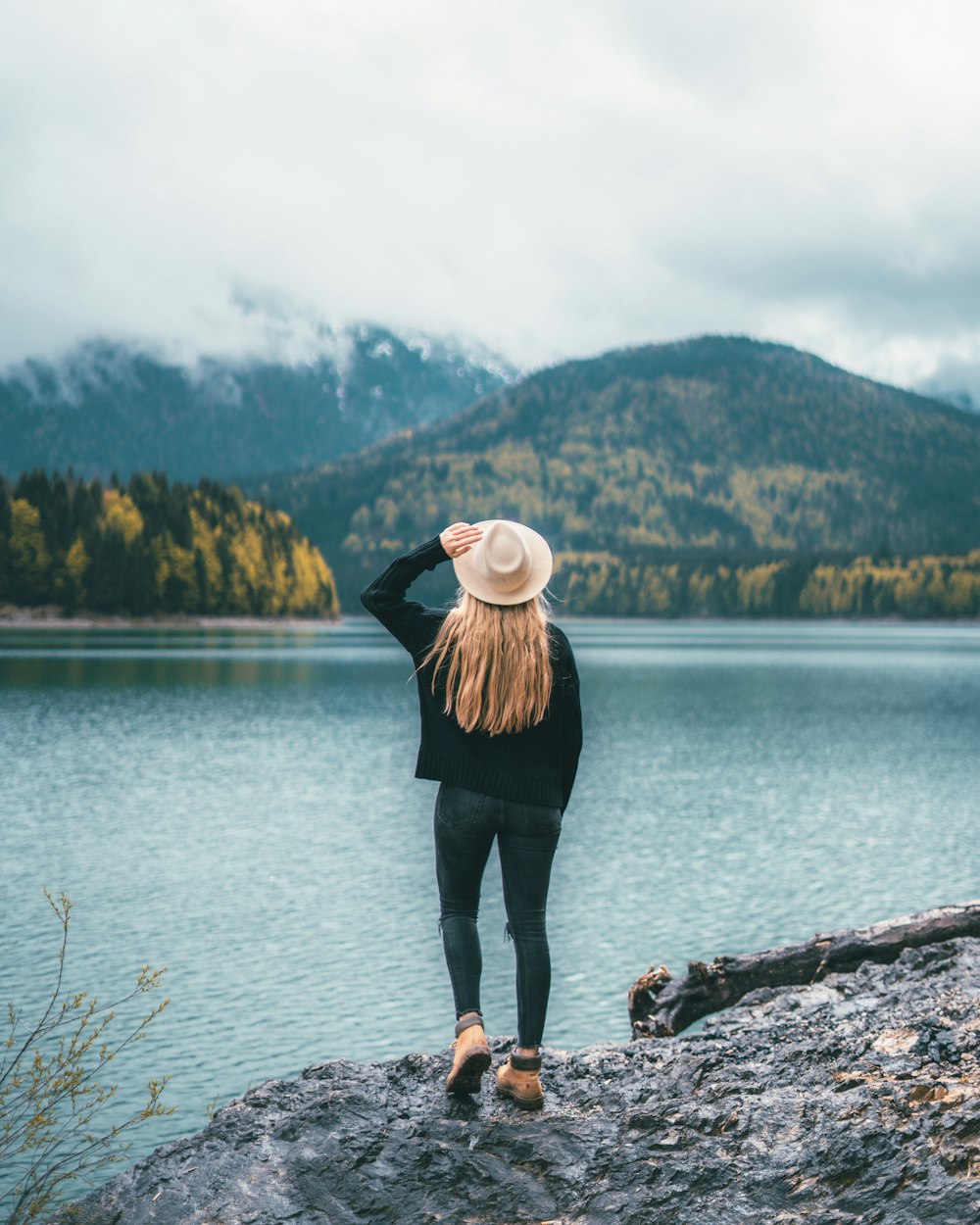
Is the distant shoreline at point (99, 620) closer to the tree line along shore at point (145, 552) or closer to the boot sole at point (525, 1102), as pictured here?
the tree line along shore at point (145, 552)

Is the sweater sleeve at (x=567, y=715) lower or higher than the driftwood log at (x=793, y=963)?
higher

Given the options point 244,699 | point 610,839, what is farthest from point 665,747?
point 244,699

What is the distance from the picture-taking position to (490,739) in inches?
255

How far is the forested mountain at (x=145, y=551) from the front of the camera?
12488 cm

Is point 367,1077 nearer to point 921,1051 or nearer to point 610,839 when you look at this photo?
point 921,1051

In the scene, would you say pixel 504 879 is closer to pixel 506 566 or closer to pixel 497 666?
pixel 497 666

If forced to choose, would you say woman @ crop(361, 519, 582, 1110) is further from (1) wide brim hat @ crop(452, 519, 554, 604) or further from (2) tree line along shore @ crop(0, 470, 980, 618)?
(2) tree line along shore @ crop(0, 470, 980, 618)

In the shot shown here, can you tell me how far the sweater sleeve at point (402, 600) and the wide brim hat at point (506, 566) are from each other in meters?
0.36

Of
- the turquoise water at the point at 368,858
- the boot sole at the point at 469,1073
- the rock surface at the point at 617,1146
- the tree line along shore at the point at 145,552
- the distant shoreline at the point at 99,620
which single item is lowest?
the turquoise water at the point at 368,858

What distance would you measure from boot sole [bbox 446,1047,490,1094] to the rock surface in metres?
0.12

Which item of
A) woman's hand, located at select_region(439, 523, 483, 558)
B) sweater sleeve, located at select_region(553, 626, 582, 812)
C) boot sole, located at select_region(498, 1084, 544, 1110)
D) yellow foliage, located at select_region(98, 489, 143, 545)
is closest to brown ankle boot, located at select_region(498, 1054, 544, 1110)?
boot sole, located at select_region(498, 1084, 544, 1110)

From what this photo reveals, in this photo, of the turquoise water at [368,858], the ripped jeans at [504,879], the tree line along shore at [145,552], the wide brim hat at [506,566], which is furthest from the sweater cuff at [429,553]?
the tree line along shore at [145,552]

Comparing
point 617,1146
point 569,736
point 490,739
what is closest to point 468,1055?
point 617,1146

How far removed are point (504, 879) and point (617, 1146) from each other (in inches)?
60.2
